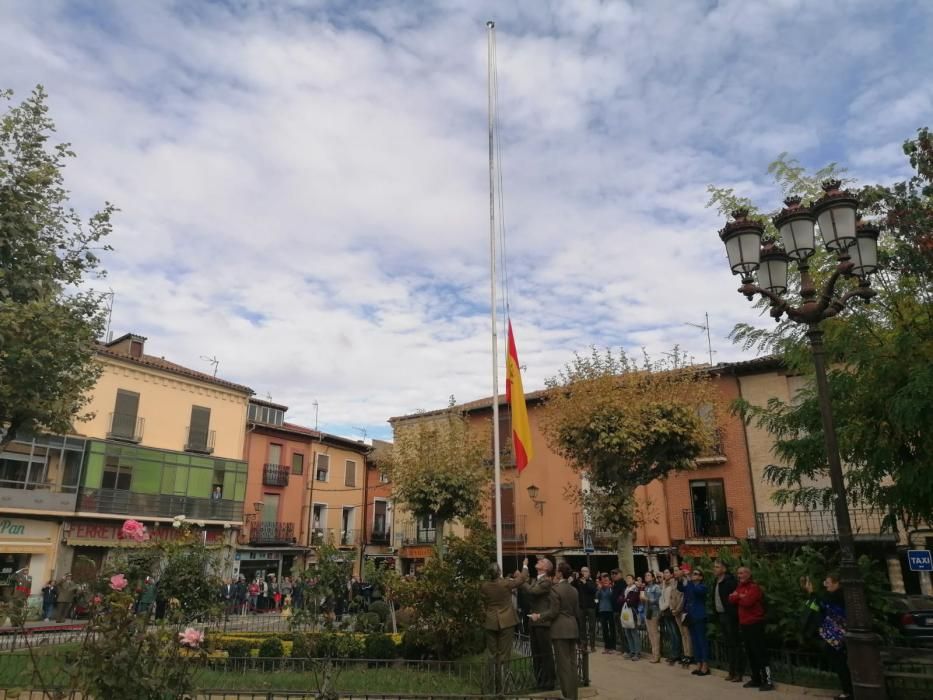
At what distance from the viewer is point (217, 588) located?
14.4 metres

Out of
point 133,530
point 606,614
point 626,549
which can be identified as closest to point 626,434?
point 626,549

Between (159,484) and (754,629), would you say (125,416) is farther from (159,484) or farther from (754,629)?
(754,629)

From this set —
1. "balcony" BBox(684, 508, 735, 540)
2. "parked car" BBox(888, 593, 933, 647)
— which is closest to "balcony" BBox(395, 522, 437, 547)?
"balcony" BBox(684, 508, 735, 540)

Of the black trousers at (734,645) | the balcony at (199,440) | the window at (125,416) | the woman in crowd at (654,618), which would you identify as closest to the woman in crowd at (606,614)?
the woman in crowd at (654,618)

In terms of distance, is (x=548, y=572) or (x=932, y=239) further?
(x=548, y=572)

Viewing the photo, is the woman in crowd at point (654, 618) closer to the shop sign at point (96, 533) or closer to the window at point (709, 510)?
the window at point (709, 510)

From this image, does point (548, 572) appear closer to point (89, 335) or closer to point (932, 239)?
point (932, 239)

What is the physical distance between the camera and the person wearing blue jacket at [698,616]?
33.3 feet

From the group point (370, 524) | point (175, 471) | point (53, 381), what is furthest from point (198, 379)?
point (53, 381)

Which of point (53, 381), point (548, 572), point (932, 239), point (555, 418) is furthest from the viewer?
point (555, 418)

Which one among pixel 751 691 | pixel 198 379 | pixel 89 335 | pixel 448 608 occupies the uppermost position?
pixel 198 379

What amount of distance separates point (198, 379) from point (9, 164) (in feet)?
78.0

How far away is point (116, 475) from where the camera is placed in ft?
95.8

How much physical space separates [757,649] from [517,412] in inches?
233
